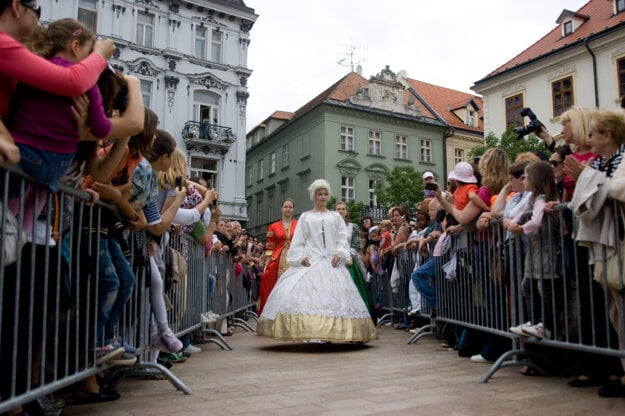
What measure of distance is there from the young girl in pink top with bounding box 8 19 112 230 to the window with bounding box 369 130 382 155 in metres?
38.5

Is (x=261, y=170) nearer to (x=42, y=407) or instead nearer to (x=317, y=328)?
(x=317, y=328)

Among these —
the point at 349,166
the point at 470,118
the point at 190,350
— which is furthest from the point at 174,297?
the point at 470,118

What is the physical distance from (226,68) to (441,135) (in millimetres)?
19042

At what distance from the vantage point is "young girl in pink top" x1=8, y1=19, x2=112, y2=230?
2.56m

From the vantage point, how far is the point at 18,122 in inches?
101

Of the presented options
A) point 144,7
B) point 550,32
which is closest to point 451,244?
point 144,7

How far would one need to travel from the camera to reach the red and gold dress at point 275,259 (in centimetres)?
876

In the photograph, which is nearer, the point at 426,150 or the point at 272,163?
the point at 426,150

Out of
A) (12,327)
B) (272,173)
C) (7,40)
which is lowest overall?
(12,327)

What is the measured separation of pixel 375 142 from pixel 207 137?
14466 millimetres

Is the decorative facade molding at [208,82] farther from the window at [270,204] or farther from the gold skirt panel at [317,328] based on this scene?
the gold skirt panel at [317,328]

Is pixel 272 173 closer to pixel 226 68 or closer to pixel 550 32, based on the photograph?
pixel 226 68

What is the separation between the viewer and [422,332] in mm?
7328

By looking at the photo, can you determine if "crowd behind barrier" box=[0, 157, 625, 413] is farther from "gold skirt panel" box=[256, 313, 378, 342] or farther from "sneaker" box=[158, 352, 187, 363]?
"gold skirt panel" box=[256, 313, 378, 342]
